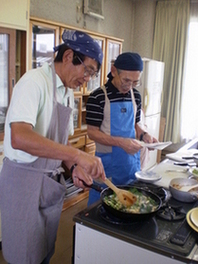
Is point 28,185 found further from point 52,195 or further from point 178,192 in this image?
point 178,192

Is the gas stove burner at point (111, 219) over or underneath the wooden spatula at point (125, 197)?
underneath

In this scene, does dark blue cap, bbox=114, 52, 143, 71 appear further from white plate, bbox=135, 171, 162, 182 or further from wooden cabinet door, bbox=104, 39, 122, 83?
wooden cabinet door, bbox=104, 39, 122, 83

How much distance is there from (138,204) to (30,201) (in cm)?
49

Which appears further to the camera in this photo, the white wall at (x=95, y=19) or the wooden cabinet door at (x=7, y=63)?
the white wall at (x=95, y=19)

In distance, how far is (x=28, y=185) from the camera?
1281mm

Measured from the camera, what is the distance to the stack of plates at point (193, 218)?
3.64ft

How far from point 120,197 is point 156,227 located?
215mm

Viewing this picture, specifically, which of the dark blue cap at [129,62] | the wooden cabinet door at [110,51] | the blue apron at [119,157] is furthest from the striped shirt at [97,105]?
the wooden cabinet door at [110,51]

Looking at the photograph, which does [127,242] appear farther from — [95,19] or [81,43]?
[95,19]

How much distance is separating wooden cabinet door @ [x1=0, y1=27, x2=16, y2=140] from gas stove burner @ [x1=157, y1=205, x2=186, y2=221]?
1.43 m

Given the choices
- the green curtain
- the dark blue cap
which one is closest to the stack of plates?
the dark blue cap

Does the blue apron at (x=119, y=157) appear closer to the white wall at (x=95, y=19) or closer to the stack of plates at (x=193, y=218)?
the stack of plates at (x=193, y=218)

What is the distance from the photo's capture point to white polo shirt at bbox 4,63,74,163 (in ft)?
3.68

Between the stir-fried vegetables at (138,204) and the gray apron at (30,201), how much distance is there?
27cm
